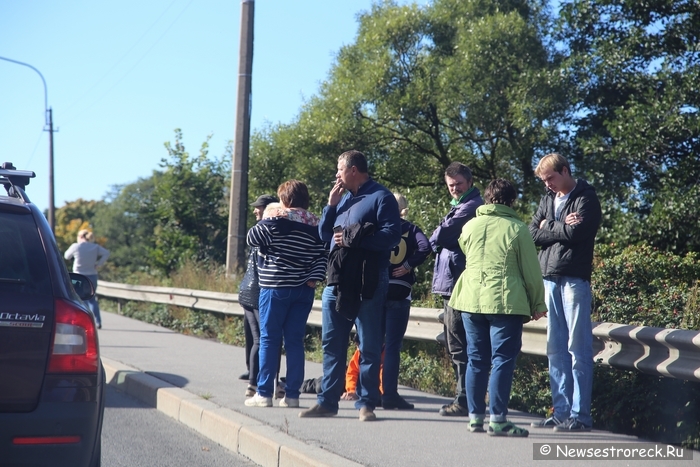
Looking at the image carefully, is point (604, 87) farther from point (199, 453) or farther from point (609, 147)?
point (199, 453)

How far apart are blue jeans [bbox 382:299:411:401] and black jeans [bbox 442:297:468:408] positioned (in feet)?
1.53

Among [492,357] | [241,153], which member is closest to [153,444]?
[492,357]

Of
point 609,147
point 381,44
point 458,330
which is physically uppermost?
point 381,44

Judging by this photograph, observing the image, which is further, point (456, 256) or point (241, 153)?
point (241, 153)

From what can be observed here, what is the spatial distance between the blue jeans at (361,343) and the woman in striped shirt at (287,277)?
53cm

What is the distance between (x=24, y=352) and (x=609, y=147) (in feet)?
47.4

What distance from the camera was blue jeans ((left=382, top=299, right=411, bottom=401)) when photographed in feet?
23.2

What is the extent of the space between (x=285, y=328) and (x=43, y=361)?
338 centimetres

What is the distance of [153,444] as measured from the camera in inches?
258

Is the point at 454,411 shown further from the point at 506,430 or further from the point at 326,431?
the point at 326,431

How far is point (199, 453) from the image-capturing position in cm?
625

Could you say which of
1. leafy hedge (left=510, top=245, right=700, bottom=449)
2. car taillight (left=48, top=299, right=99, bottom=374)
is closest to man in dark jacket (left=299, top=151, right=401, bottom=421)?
leafy hedge (left=510, top=245, right=700, bottom=449)

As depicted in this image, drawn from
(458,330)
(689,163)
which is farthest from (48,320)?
(689,163)

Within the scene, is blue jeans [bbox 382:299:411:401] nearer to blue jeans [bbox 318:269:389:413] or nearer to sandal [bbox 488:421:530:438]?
blue jeans [bbox 318:269:389:413]
